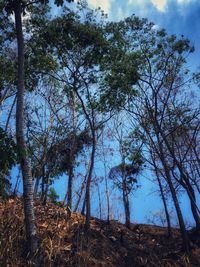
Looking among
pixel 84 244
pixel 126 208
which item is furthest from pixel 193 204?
pixel 84 244

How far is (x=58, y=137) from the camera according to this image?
819 inches

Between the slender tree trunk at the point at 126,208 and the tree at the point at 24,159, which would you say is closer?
the tree at the point at 24,159

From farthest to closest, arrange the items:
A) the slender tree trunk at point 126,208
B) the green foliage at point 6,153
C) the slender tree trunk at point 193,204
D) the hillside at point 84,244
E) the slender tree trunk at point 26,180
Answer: the slender tree trunk at point 126,208 < the slender tree trunk at point 193,204 < the hillside at point 84,244 < the slender tree trunk at point 26,180 < the green foliage at point 6,153

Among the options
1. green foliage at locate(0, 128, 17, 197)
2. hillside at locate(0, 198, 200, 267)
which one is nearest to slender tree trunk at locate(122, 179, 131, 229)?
hillside at locate(0, 198, 200, 267)

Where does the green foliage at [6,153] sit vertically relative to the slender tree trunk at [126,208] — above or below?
below

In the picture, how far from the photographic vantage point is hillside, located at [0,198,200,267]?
865 cm

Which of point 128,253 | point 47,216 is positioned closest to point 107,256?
point 128,253

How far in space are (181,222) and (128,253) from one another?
305 cm

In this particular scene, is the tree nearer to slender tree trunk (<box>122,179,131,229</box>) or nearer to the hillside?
the hillside

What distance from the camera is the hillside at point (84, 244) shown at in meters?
8.65

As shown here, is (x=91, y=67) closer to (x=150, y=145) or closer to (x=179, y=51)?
(x=179, y=51)

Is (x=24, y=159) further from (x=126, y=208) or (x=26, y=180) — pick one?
(x=126, y=208)

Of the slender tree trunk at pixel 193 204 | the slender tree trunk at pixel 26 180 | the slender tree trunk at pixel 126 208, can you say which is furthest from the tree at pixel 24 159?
the slender tree trunk at pixel 126 208

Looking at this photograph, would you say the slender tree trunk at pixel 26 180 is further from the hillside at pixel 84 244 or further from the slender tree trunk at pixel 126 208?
the slender tree trunk at pixel 126 208
